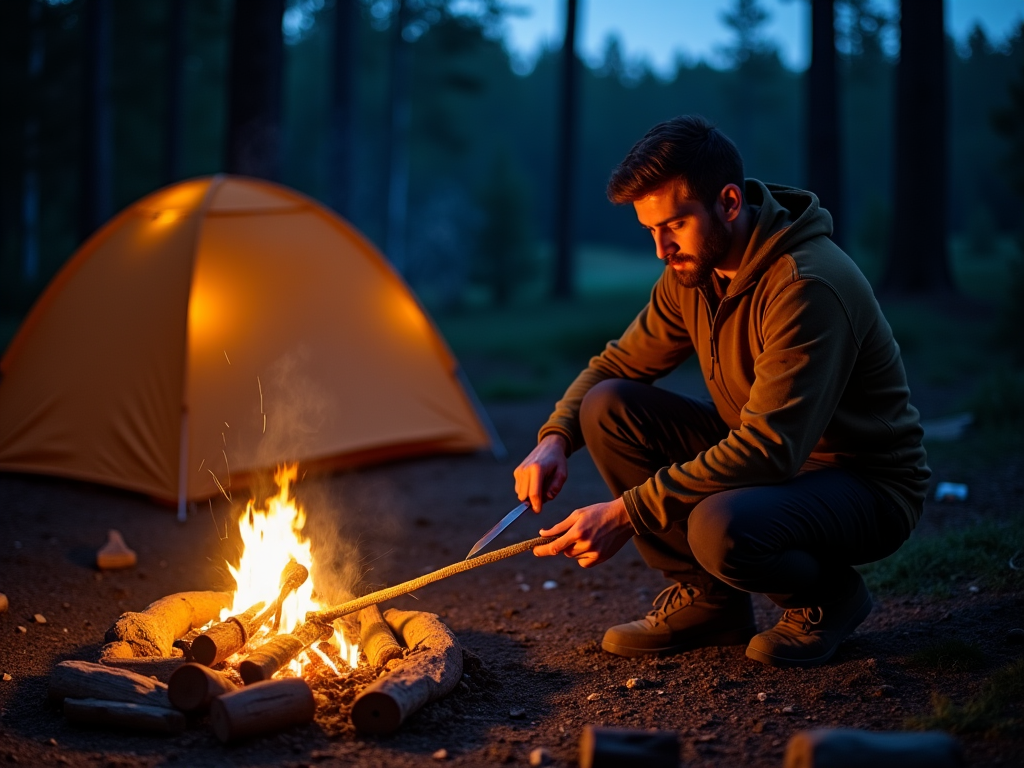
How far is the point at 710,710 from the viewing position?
275 centimetres

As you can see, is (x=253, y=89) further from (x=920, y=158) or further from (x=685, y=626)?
(x=920, y=158)

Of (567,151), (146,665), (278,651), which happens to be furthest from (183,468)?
(567,151)

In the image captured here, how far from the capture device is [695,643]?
10.6 ft

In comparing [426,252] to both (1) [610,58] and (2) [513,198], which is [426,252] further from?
(1) [610,58]

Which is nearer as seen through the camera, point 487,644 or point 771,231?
point 771,231

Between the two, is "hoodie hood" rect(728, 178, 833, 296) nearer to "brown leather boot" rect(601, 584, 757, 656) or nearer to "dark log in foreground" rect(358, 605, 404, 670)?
"brown leather boot" rect(601, 584, 757, 656)

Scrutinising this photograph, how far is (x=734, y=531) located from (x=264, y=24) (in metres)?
7.39

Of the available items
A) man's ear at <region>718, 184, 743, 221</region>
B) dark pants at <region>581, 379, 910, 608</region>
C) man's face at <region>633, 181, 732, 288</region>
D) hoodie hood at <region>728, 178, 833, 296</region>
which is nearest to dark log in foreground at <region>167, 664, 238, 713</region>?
dark pants at <region>581, 379, 910, 608</region>

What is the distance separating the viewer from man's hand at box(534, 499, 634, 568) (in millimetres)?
2750

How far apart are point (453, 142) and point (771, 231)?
26.5m

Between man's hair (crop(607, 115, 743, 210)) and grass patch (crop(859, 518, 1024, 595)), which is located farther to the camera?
grass patch (crop(859, 518, 1024, 595))

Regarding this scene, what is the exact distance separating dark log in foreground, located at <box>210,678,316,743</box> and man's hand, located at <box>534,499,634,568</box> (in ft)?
2.49

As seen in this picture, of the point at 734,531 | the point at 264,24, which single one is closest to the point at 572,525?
the point at 734,531

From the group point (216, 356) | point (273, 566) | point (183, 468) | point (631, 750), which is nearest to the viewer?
point (631, 750)
